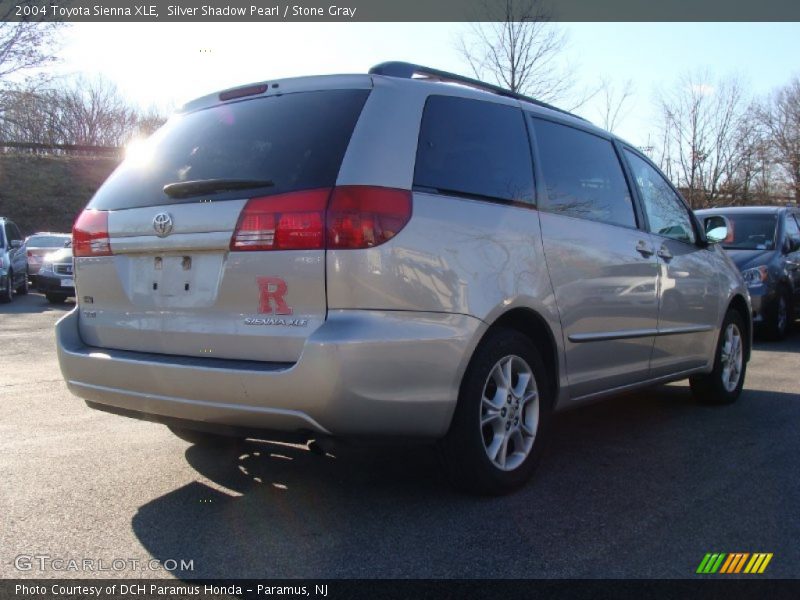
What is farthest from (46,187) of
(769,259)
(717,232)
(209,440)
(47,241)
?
(717,232)

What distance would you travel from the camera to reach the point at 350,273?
303 centimetres

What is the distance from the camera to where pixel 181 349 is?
3352 millimetres

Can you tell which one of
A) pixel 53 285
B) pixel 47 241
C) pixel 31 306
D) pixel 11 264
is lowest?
pixel 31 306

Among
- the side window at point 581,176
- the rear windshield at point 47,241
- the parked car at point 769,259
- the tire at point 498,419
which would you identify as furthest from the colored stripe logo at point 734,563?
the rear windshield at point 47,241

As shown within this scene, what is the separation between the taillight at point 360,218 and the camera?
3.05m

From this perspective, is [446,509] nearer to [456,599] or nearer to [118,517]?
[456,599]

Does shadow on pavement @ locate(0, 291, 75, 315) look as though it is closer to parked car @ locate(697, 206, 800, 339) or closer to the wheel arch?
parked car @ locate(697, 206, 800, 339)

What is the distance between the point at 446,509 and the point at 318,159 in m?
1.59

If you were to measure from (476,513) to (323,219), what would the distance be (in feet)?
4.66

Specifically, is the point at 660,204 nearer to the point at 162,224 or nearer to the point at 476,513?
the point at 476,513

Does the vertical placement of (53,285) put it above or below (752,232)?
below

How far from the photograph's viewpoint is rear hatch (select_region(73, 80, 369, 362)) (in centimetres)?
310

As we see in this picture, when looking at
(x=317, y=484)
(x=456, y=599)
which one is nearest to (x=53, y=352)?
(x=317, y=484)

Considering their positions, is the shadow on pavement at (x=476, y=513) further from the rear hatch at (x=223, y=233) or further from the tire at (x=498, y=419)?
the rear hatch at (x=223, y=233)
